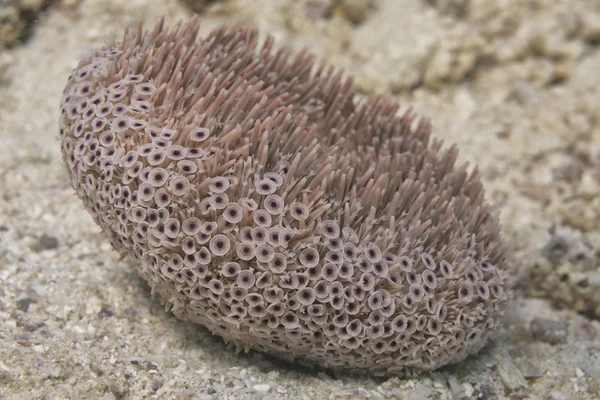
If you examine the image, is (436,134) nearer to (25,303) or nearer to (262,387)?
(262,387)

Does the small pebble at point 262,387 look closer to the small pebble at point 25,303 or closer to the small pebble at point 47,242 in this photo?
the small pebble at point 25,303

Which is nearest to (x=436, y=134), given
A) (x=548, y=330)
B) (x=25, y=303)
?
(x=548, y=330)

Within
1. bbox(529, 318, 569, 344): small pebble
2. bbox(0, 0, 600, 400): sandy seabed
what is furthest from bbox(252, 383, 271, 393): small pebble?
bbox(529, 318, 569, 344): small pebble

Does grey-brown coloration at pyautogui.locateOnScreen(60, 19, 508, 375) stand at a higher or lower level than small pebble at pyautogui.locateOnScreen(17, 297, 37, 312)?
higher

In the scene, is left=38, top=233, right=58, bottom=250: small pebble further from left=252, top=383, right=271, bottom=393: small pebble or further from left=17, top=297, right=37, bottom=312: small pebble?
left=252, top=383, right=271, bottom=393: small pebble

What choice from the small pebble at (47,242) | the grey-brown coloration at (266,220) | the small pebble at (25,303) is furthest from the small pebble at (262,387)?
the small pebble at (47,242)

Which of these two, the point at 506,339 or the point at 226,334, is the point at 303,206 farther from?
the point at 506,339

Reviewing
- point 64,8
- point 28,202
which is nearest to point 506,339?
point 28,202
